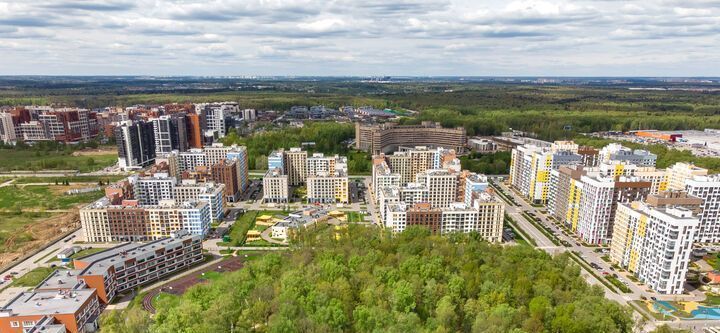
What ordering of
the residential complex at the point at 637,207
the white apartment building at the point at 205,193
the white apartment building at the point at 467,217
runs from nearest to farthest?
the residential complex at the point at 637,207 < the white apartment building at the point at 467,217 < the white apartment building at the point at 205,193

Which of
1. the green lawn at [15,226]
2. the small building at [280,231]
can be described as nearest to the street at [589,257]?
the small building at [280,231]

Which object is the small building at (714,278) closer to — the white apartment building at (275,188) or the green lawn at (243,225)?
the green lawn at (243,225)

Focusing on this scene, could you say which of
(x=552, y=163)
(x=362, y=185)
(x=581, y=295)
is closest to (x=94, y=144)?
(x=362, y=185)

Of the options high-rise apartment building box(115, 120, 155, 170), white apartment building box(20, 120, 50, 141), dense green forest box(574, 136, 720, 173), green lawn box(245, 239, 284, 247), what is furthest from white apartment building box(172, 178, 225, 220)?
white apartment building box(20, 120, 50, 141)

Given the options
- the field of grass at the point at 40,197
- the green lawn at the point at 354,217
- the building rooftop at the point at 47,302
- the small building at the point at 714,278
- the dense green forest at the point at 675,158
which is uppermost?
the dense green forest at the point at 675,158

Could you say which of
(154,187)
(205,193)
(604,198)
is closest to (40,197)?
(154,187)

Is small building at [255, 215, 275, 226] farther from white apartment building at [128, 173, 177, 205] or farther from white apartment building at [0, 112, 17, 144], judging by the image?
white apartment building at [0, 112, 17, 144]

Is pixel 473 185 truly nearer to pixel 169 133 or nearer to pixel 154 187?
pixel 154 187
